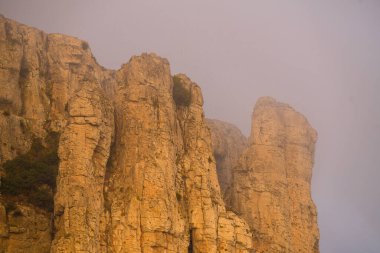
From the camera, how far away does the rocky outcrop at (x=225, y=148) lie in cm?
10001

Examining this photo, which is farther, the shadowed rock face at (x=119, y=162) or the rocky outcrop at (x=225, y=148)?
the rocky outcrop at (x=225, y=148)

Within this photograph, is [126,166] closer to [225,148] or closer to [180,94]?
[180,94]

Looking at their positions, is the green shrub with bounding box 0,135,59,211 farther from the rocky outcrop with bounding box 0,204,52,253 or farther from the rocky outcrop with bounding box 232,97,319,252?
the rocky outcrop with bounding box 232,97,319,252

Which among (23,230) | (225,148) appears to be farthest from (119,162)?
(225,148)

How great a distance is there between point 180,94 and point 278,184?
16.7 m

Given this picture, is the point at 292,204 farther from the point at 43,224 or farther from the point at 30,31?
the point at 30,31

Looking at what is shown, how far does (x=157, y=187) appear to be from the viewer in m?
67.4

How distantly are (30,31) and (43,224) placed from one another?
106 ft

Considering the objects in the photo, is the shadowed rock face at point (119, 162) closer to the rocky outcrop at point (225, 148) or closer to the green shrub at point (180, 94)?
the green shrub at point (180, 94)

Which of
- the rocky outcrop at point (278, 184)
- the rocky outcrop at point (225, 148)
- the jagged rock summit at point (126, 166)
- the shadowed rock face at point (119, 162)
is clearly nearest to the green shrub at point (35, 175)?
the jagged rock summit at point (126, 166)

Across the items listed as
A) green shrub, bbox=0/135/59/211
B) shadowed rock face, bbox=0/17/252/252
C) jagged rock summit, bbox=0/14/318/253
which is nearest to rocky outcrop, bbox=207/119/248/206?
jagged rock summit, bbox=0/14/318/253

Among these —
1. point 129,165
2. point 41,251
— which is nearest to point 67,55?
point 129,165

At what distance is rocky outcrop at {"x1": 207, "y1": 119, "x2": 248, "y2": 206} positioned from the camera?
10001 cm

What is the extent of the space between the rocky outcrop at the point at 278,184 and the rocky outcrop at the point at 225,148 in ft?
23.1
